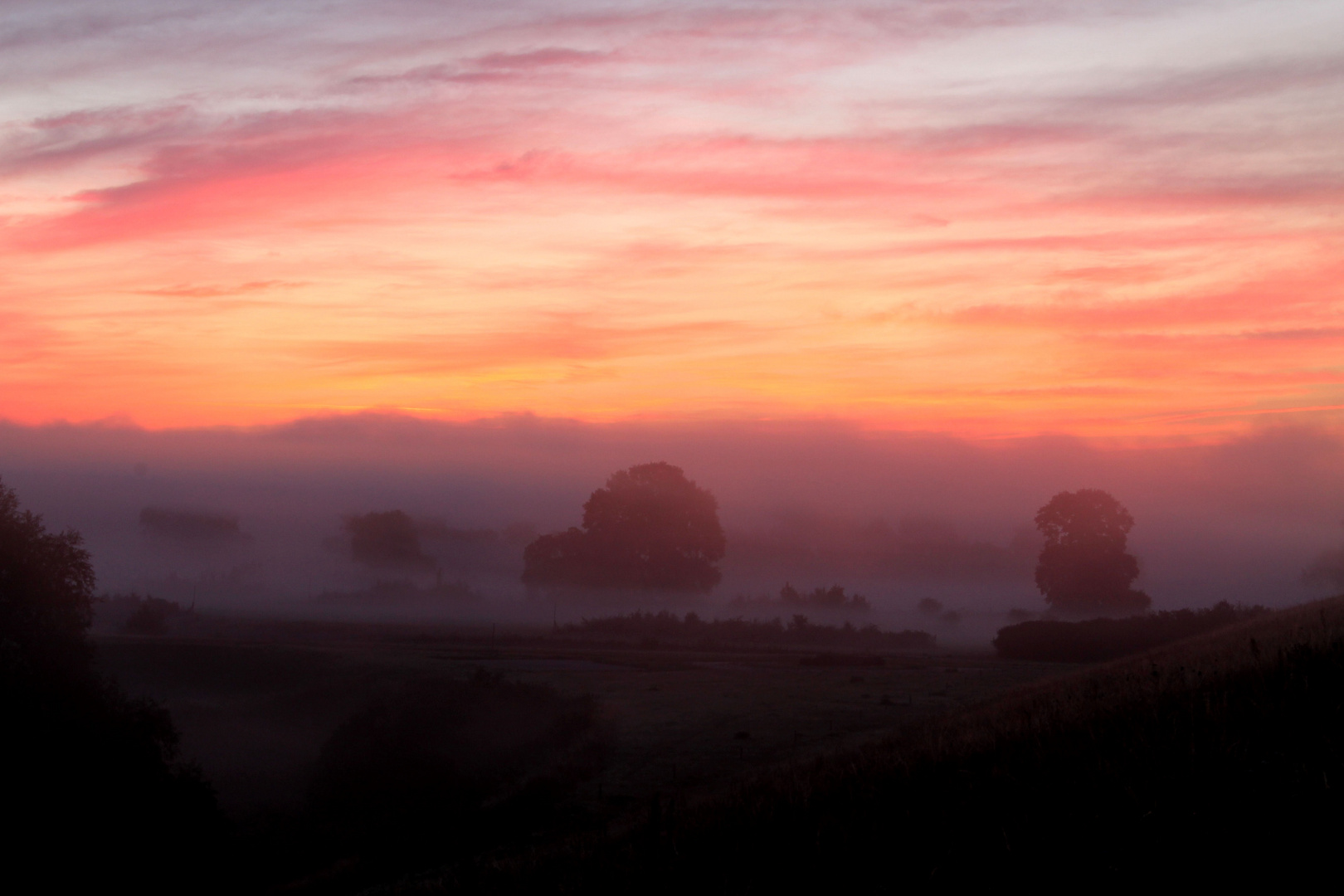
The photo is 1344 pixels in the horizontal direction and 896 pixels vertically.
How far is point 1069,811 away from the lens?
9734 mm

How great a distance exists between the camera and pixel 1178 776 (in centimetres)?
969

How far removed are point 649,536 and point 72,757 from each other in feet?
250

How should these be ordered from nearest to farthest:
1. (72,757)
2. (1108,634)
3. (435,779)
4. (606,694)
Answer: (72,757) < (435,779) < (606,694) < (1108,634)

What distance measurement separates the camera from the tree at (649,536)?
318 feet

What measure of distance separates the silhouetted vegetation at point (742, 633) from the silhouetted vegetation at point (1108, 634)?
604 inches

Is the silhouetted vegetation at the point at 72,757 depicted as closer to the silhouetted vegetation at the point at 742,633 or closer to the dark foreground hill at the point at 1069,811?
the dark foreground hill at the point at 1069,811

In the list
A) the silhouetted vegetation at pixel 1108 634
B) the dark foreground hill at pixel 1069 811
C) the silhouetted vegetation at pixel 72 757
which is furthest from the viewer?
the silhouetted vegetation at pixel 1108 634

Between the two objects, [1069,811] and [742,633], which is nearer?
[1069,811]

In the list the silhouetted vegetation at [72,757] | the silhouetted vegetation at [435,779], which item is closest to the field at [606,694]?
the silhouetted vegetation at [435,779]

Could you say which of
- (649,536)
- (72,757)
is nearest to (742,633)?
(649,536)

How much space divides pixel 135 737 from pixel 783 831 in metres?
18.5

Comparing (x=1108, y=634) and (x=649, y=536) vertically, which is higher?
(x=649, y=536)

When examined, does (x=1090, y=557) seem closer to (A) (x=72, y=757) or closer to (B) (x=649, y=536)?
(B) (x=649, y=536)

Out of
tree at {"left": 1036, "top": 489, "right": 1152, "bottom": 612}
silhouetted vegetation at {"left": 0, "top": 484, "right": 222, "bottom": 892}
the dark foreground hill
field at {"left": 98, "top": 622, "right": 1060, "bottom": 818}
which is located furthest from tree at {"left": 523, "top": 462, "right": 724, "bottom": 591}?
the dark foreground hill
